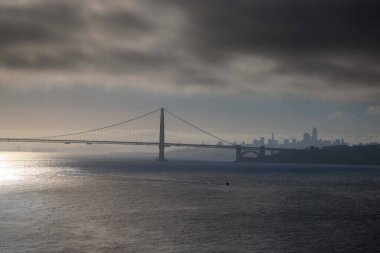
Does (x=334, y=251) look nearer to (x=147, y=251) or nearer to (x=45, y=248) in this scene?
(x=147, y=251)

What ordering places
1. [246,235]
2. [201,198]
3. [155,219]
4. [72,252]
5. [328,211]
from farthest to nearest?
[201,198], [328,211], [155,219], [246,235], [72,252]

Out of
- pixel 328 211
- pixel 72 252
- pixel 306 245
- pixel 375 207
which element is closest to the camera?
pixel 72 252

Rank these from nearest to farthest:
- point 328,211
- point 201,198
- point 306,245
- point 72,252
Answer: point 72,252
point 306,245
point 328,211
point 201,198

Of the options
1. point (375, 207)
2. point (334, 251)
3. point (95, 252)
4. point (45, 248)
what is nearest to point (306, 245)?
point (334, 251)

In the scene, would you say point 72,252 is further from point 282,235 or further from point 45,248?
point 282,235

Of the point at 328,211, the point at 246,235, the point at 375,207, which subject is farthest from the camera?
the point at 375,207

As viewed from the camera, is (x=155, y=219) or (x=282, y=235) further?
(x=155, y=219)

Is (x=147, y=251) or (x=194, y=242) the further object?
(x=194, y=242)

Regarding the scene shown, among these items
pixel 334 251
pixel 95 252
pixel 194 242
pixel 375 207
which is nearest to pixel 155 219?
pixel 194 242
